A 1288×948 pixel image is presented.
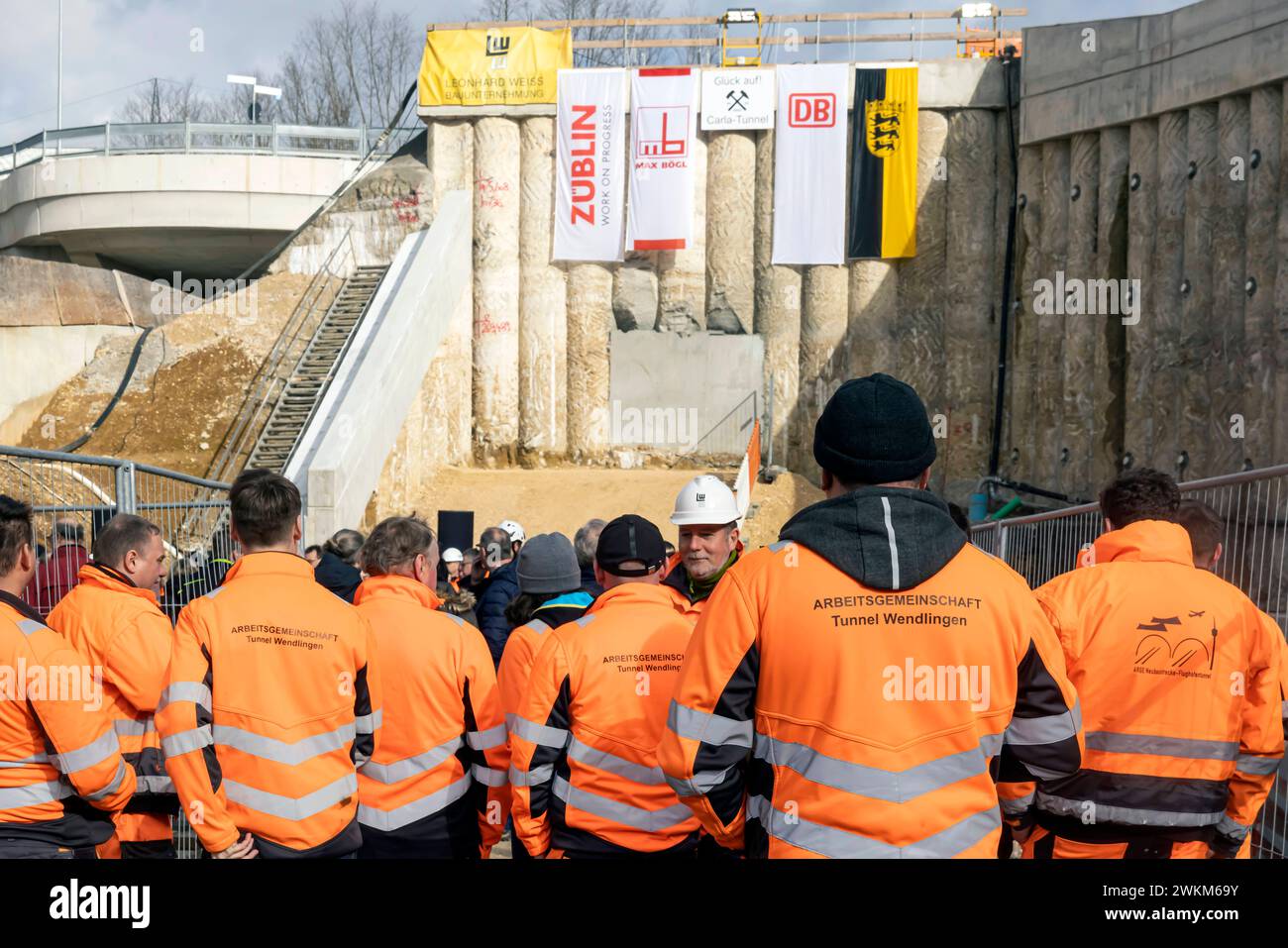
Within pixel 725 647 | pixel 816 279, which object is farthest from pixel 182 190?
pixel 725 647

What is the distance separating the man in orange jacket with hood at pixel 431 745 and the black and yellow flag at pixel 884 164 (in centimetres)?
1892

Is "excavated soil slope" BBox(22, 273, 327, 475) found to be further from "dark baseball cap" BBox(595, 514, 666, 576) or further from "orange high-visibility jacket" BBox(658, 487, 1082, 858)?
"orange high-visibility jacket" BBox(658, 487, 1082, 858)

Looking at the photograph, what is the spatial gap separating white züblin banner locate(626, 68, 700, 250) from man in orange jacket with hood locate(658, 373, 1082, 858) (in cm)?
2005

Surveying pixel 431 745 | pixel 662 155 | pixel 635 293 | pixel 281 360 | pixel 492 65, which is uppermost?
pixel 492 65

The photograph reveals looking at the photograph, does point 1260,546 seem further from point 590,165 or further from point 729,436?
point 590,165

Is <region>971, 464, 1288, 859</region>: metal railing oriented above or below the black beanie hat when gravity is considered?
below

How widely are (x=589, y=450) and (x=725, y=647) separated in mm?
20641

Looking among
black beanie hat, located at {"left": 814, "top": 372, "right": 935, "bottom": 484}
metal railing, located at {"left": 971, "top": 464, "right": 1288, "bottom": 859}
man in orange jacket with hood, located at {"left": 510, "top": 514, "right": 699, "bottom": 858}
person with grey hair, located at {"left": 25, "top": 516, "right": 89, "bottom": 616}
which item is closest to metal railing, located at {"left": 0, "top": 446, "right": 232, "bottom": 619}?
person with grey hair, located at {"left": 25, "top": 516, "right": 89, "bottom": 616}

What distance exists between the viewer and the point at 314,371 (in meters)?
19.7

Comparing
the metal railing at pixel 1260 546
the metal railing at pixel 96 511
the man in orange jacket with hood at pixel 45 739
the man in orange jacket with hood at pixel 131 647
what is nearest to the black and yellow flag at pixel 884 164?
the metal railing at pixel 96 511

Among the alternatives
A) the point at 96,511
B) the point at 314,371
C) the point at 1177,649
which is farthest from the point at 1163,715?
the point at 314,371

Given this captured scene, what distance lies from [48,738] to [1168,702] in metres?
3.59

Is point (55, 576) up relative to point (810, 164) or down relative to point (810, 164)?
down

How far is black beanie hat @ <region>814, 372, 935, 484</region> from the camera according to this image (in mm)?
2816
